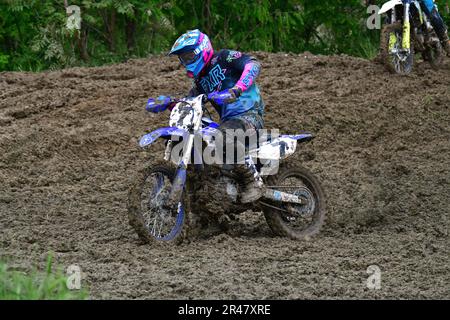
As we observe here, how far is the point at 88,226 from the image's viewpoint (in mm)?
9211

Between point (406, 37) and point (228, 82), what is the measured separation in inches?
249

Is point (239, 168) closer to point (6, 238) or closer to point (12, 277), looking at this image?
point (6, 238)

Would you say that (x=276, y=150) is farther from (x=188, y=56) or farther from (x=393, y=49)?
(x=393, y=49)

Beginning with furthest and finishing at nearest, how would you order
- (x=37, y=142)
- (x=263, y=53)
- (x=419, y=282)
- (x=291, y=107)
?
(x=263, y=53) → (x=291, y=107) → (x=37, y=142) → (x=419, y=282)

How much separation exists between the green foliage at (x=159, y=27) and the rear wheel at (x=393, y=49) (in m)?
2.90

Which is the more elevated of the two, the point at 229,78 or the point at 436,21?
the point at 436,21

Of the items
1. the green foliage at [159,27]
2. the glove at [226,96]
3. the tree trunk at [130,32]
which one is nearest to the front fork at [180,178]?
the glove at [226,96]

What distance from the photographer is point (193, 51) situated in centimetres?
847

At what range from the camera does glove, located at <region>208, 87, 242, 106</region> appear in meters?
8.12

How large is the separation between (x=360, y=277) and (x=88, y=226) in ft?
10.1

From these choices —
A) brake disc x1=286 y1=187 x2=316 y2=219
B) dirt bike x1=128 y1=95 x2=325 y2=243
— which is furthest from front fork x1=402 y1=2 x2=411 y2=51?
brake disc x1=286 y1=187 x2=316 y2=219

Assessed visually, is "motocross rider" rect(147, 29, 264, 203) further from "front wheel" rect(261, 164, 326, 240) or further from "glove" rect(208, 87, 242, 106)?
"front wheel" rect(261, 164, 326, 240)

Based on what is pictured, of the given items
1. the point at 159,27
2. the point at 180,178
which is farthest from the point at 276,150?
the point at 159,27
